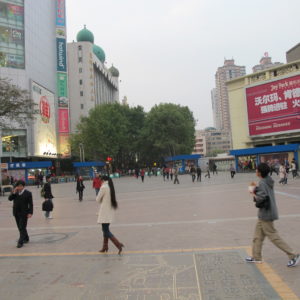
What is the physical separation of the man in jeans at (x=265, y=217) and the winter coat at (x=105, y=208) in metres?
2.65

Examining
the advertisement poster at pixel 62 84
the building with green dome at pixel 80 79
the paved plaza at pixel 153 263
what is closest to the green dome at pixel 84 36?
the building with green dome at pixel 80 79

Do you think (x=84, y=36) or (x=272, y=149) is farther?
(x=84, y=36)

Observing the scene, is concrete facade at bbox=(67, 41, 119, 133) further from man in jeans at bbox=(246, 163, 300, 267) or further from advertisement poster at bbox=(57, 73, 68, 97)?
man in jeans at bbox=(246, 163, 300, 267)

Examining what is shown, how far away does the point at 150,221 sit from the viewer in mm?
10312

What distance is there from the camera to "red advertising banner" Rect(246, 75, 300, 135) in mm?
48469

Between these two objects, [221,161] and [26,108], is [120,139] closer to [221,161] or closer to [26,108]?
[221,161]

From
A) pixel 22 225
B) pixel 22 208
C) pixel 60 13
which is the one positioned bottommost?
pixel 22 225

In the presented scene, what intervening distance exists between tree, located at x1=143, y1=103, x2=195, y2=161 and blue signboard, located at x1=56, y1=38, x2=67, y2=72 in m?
19.2

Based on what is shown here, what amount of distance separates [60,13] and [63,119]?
2046 cm

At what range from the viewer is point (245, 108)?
57.2 metres

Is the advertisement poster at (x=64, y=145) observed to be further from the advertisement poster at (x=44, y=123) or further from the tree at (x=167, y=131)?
the tree at (x=167, y=131)

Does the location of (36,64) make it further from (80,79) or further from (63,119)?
(80,79)

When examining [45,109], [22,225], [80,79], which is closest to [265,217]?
[22,225]

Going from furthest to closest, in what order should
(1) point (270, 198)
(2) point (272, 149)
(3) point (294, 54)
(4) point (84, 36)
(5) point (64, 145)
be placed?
(4) point (84, 36), (5) point (64, 145), (3) point (294, 54), (2) point (272, 149), (1) point (270, 198)
